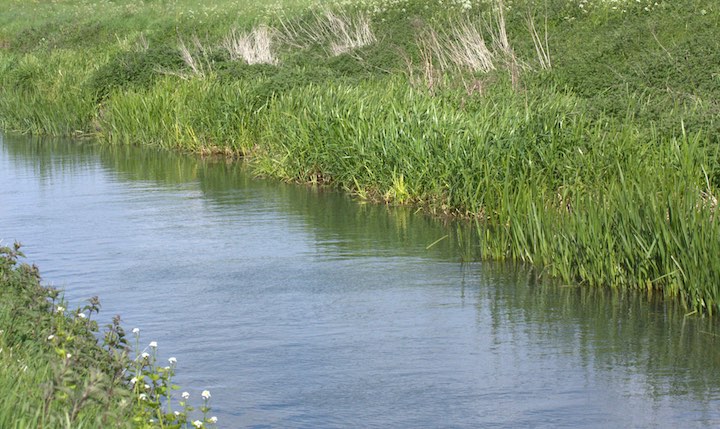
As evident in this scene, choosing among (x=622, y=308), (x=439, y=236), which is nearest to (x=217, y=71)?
(x=439, y=236)

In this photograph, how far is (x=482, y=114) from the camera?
14.8 metres

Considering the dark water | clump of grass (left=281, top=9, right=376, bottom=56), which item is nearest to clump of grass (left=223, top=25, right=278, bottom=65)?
clump of grass (left=281, top=9, right=376, bottom=56)

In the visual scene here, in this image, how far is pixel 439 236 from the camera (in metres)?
13.1

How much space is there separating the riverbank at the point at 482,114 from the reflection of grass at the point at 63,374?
14.1ft

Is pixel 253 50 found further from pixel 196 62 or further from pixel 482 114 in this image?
pixel 482 114

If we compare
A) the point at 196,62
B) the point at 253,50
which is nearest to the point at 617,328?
the point at 196,62

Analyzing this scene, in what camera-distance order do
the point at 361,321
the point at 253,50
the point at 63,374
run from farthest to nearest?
the point at 253,50 < the point at 361,321 < the point at 63,374

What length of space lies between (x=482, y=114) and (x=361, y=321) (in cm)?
575

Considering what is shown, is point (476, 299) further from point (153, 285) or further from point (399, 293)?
point (153, 285)

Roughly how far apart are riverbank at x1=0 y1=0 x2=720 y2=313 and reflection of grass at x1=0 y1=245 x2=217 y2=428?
4.30 m

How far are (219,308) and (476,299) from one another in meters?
2.30

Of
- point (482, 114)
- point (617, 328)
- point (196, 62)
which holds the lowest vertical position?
point (617, 328)

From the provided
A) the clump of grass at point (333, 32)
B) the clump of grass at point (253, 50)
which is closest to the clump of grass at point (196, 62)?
the clump of grass at point (253, 50)

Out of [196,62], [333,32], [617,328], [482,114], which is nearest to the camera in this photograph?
[617,328]
